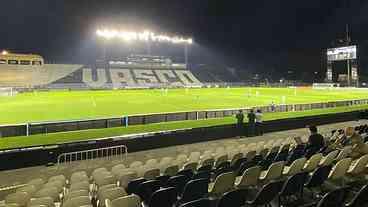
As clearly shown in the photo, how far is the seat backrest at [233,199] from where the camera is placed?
4.61m

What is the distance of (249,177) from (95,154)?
805cm

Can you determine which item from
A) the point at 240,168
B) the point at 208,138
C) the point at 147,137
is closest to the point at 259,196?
the point at 240,168

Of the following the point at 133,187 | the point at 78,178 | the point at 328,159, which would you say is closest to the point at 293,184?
the point at 328,159

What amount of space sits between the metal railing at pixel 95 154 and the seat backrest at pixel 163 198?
310 inches

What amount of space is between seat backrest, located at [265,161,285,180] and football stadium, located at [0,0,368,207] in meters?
0.03

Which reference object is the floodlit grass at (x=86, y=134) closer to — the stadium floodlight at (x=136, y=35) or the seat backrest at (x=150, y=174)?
the seat backrest at (x=150, y=174)

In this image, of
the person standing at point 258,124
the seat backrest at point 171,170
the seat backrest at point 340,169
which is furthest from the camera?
the person standing at point 258,124

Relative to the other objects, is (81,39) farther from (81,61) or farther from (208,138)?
(208,138)

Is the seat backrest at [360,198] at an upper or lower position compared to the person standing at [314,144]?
lower

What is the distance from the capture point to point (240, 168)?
7457 mm

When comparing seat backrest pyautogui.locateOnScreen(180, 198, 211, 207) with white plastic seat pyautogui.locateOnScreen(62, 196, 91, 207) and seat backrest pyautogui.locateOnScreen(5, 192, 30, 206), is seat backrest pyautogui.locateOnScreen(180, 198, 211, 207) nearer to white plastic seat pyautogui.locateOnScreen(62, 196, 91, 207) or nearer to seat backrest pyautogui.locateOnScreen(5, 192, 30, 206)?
white plastic seat pyautogui.locateOnScreen(62, 196, 91, 207)

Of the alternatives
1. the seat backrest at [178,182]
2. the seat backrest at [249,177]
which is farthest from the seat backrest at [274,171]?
the seat backrest at [178,182]

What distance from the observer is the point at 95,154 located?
12969 mm

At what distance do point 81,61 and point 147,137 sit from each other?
2621 inches
